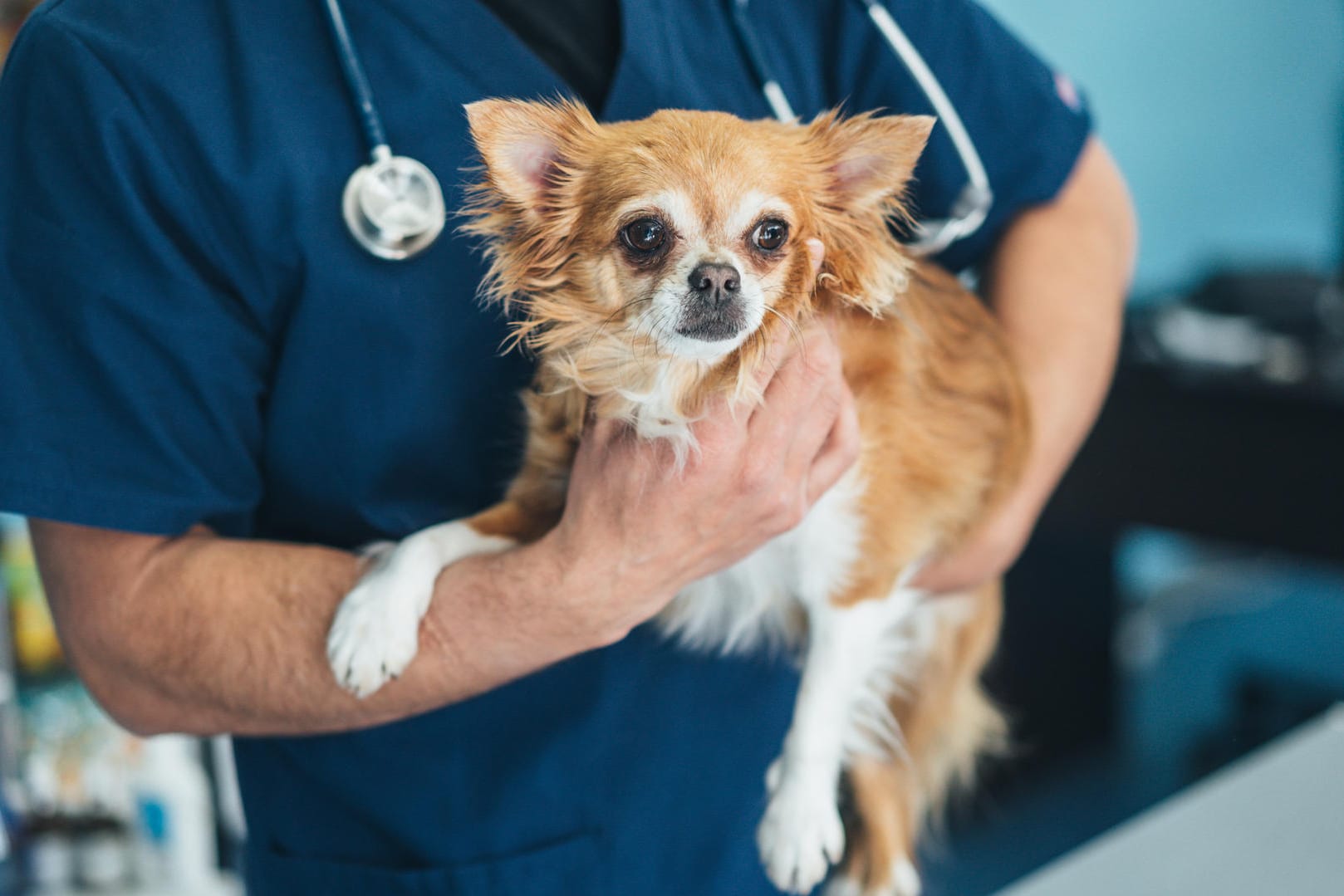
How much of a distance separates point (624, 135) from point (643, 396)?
0.63 feet

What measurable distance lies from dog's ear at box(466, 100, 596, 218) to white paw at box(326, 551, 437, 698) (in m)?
0.30

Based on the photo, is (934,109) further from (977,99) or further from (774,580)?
(774,580)

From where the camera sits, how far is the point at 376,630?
88cm

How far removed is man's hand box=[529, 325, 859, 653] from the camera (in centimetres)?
85

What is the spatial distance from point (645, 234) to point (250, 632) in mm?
418

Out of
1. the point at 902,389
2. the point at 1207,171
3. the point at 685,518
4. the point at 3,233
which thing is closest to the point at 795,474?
the point at 685,518

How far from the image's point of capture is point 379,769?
1001 millimetres

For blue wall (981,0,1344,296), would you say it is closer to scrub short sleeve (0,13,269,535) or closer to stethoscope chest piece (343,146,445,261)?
stethoscope chest piece (343,146,445,261)

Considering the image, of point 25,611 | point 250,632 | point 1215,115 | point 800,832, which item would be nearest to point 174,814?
point 25,611

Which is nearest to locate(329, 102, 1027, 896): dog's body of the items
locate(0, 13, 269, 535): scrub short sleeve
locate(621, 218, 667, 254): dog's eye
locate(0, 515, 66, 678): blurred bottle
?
locate(621, 218, 667, 254): dog's eye

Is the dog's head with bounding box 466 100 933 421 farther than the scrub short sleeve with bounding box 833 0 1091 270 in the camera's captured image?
No

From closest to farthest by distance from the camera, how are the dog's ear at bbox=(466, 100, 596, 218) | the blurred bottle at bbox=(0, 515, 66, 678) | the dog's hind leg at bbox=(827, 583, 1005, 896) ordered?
the dog's ear at bbox=(466, 100, 596, 218), the dog's hind leg at bbox=(827, 583, 1005, 896), the blurred bottle at bbox=(0, 515, 66, 678)

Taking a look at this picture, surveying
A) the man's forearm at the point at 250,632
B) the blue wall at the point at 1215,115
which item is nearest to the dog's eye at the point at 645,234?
the man's forearm at the point at 250,632

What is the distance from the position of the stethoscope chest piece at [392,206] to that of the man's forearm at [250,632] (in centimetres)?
24
